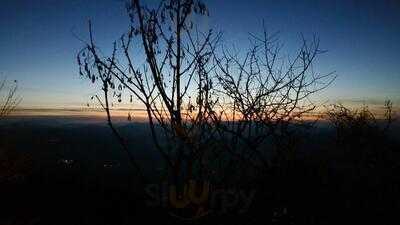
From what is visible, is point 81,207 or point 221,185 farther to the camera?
point 81,207

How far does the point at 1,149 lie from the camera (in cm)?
1214

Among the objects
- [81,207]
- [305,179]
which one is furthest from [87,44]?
[305,179]

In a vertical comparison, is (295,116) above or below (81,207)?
above

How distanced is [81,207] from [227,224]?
12.4ft

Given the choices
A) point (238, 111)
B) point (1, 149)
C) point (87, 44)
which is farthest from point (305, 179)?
point (1, 149)

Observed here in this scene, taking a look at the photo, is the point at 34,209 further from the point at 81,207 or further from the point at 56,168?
the point at 56,168

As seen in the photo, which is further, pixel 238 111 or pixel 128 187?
pixel 128 187

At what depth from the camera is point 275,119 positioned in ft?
24.3

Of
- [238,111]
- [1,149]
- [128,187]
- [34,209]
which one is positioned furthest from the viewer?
[1,149]

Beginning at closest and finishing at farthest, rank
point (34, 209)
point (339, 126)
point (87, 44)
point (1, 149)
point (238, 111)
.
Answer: point (87, 44) < point (238, 111) < point (34, 209) < point (1, 149) < point (339, 126)

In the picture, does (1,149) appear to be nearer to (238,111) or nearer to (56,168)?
(56,168)

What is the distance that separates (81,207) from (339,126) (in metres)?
15.2

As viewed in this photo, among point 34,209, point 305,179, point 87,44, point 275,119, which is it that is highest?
point 87,44

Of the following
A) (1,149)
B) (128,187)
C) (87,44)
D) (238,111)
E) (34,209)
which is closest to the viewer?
(87,44)
